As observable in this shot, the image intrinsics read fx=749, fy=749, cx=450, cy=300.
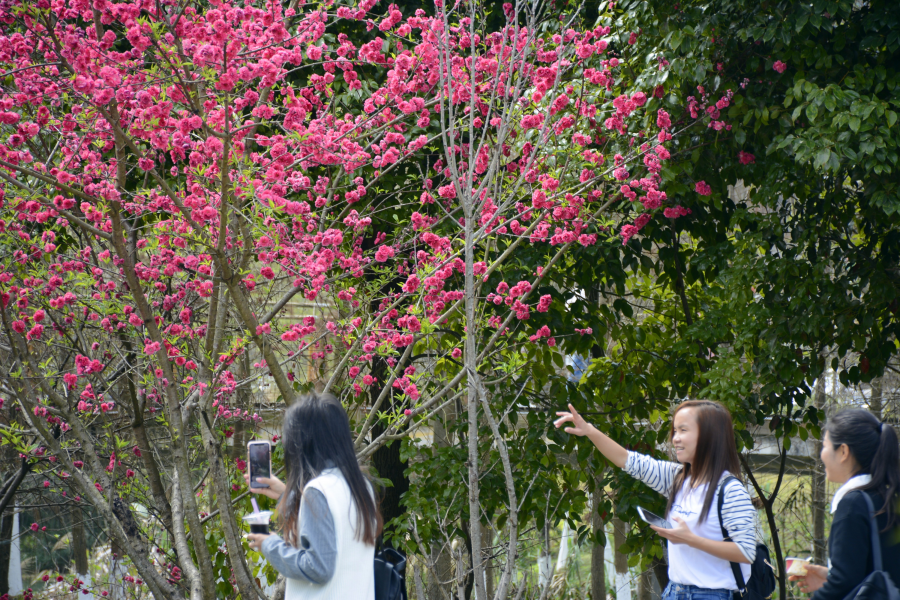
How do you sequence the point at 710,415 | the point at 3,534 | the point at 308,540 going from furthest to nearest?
the point at 3,534
the point at 710,415
the point at 308,540

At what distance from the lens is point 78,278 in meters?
3.75

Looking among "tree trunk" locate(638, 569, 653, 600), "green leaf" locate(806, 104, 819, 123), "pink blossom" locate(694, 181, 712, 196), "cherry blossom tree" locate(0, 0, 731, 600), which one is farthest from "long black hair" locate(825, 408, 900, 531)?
"tree trunk" locate(638, 569, 653, 600)

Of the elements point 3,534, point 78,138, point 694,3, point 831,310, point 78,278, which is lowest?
point 3,534

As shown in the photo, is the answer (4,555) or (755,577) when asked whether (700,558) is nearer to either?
(755,577)

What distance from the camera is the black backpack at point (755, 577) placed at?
221cm

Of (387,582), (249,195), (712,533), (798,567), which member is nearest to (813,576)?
(798,567)

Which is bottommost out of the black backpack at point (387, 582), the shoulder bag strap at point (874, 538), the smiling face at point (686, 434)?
the black backpack at point (387, 582)

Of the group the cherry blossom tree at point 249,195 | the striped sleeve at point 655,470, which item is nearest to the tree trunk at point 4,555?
the cherry blossom tree at point 249,195

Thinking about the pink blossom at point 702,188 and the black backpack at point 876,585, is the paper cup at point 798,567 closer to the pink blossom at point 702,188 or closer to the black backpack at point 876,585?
the black backpack at point 876,585

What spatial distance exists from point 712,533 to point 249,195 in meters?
2.29

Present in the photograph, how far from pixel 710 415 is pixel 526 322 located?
244 centimetres

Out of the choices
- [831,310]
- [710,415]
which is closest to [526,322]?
[831,310]

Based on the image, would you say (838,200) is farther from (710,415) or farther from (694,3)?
(710,415)

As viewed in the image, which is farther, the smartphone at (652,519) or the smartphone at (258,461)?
the smartphone at (652,519)
